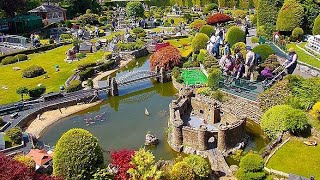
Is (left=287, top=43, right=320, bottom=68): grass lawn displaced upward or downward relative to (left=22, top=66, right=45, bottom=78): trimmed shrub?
upward

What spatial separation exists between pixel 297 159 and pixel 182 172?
24.4 ft

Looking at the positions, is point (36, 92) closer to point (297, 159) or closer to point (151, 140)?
point (151, 140)

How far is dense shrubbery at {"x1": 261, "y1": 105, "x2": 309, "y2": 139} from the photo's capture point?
25219mm

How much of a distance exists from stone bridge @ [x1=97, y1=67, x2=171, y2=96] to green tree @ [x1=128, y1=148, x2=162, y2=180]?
19450mm

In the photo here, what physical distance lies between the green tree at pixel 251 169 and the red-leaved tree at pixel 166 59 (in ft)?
76.7

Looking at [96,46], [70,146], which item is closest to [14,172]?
[70,146]

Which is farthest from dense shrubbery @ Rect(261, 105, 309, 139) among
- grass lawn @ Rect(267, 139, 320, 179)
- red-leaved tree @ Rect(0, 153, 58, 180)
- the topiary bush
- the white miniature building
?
the topiary bush

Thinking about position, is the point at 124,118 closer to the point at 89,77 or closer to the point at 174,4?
the point at 89,77

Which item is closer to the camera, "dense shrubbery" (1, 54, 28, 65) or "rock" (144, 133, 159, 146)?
"rock" (144, 133, 159, 146)

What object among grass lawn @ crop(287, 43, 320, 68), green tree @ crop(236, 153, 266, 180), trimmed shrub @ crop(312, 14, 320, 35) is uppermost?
trimmed shrub @ crop(312, 14, 320, 35)

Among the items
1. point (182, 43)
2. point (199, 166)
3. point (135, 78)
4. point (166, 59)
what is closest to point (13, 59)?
point (135, 78)

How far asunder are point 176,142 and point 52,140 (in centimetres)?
993

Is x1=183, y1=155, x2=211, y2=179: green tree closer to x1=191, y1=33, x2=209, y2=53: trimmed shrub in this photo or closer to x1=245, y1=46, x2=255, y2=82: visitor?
x1=245, y1=46, x2=255, y2=82: visitor

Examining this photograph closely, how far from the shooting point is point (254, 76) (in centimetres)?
3475
